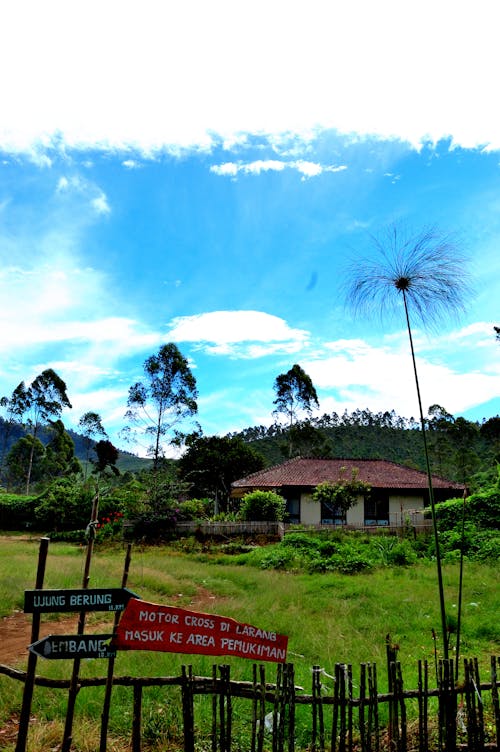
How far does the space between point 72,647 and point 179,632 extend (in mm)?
685

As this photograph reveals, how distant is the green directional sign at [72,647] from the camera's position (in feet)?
11.1

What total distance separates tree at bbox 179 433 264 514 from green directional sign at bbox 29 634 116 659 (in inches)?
1323

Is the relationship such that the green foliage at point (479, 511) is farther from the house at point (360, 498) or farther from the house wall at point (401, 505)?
the house wall at point (401, 505)

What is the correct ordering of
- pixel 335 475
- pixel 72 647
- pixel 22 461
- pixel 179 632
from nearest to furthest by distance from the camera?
pixel 72 647 < pixel 179 632 < pixel 335 475 < pixel 22 461

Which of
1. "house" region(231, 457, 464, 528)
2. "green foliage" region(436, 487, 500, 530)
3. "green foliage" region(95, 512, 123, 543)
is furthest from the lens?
"house" region(231, 457, 464, 528)

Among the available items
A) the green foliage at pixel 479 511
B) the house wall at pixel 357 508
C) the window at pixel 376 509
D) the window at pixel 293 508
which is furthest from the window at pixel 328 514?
the green foliage at pixel 479 511

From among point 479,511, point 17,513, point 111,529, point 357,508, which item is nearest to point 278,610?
point 479,511

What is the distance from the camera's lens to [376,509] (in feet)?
99.7

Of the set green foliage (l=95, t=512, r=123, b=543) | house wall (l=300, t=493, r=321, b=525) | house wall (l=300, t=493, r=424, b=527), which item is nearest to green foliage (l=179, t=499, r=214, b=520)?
green foliage (l=95, t=512, r=123, b=543)

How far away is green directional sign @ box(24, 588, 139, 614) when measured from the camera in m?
3.41

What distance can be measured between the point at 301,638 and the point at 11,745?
14.7ft

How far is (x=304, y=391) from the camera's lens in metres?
49.8

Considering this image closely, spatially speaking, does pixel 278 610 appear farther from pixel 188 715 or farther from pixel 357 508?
pixel 357 508

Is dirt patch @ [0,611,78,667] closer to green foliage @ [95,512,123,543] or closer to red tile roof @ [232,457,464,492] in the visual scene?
green foliage @ [95,512,123,543]
